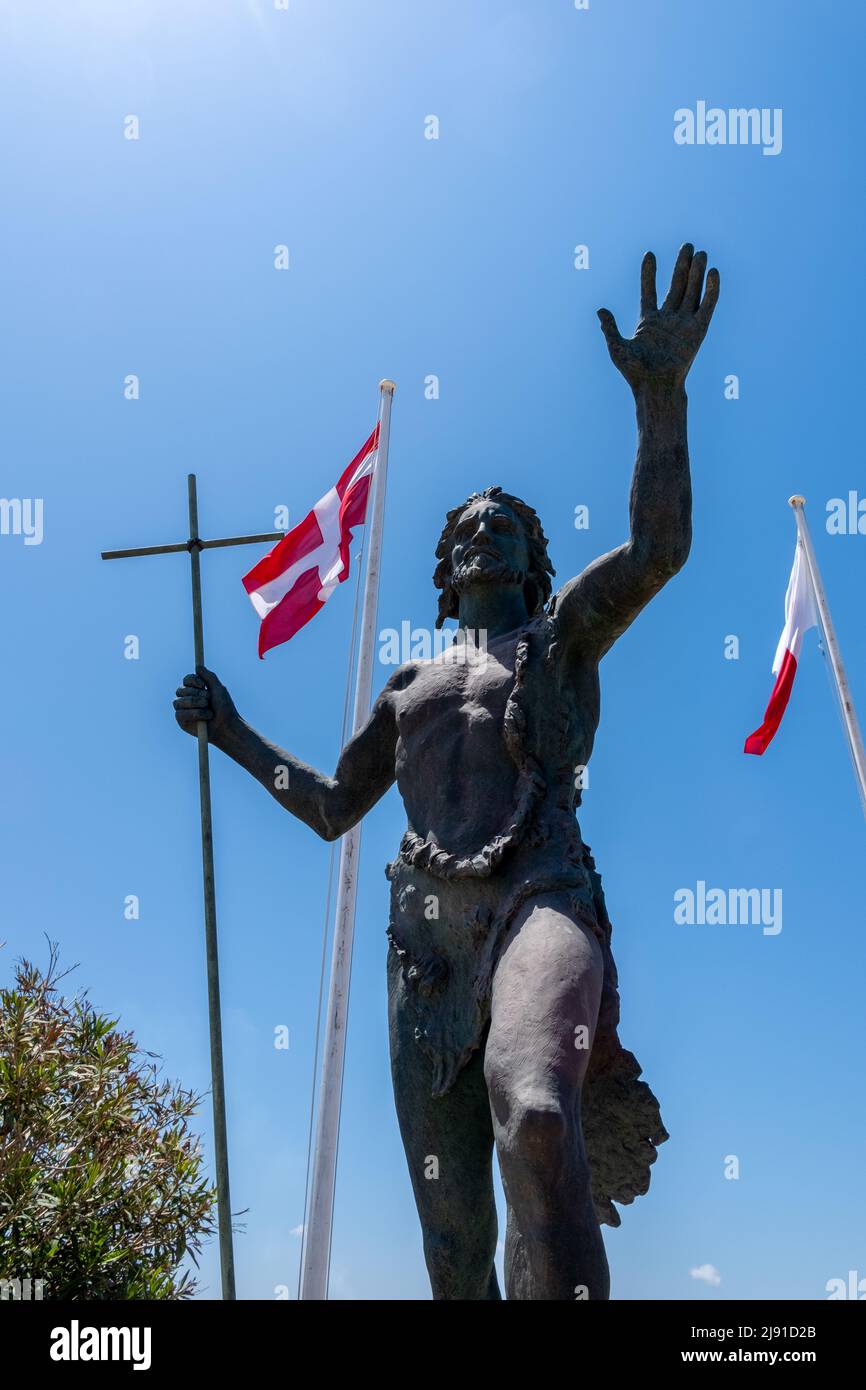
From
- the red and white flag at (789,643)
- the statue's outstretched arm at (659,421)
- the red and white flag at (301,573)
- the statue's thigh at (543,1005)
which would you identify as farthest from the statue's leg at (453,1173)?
the red and white flag at (789,643)

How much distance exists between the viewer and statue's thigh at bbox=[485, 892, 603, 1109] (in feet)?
13.8

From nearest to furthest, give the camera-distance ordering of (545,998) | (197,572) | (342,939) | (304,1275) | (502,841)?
1. (545,998)
2. (502,841)
3. (197,572)
4. (304,1275)
5. (342,939)

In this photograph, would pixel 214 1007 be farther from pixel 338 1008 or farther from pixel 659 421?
pixel 338 1008

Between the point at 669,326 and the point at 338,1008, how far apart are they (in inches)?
278

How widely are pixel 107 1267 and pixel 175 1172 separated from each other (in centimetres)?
109

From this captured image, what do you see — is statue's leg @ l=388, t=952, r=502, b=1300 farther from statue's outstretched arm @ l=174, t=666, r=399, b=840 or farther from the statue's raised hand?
the statue's raised hand

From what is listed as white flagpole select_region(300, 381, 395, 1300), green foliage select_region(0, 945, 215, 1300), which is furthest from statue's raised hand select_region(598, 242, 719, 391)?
green foliage select_region(0, 945, 215, 1300)

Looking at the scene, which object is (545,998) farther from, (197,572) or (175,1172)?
(175,1172)

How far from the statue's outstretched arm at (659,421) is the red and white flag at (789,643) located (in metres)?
9.22

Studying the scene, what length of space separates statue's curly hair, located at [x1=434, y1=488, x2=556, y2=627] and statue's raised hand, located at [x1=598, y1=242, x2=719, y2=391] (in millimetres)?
1239

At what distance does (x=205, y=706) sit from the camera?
6.25 m

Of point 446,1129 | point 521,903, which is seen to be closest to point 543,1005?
point 521,903

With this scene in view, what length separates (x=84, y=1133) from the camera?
11180 millimetres
